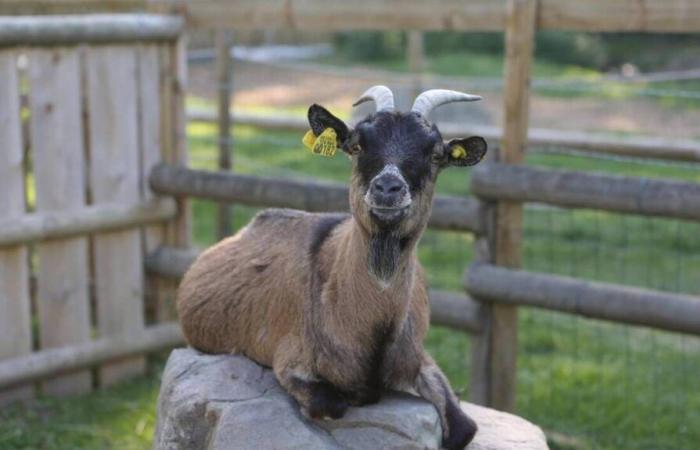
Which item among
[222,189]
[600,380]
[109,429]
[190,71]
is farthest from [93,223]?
[190,71]

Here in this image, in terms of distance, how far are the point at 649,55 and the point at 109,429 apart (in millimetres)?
17324

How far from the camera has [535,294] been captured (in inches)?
252

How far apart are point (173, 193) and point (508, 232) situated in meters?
2.57

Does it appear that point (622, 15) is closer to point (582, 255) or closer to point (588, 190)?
point (588, 190)

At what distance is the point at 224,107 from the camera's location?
30.5ft

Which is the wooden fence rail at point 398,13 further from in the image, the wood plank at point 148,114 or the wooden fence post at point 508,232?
the wood plank at point 148,114

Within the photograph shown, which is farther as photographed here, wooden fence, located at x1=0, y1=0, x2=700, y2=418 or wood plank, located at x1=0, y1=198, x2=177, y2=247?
wood plank, located at x1=0, y1=198, x2=177, y2=247

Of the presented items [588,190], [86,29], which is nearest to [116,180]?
[86,29]

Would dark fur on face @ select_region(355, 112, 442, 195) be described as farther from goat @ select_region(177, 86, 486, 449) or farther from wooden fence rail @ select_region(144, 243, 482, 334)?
wooden fence rail @ select_region(144, 243, 482, 334)

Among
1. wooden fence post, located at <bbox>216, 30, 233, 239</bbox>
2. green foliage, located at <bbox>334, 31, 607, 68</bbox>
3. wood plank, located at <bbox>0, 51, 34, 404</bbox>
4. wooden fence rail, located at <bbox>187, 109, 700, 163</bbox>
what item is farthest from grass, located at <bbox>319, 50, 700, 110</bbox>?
wood plank, located at <bbox>0, 51, 34, 404</bbox>

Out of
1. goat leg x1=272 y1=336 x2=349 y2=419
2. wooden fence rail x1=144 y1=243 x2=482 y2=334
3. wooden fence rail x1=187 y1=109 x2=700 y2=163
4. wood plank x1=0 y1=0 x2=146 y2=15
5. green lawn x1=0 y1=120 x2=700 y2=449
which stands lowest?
green lawn x1=0 y1=120 x2=700 y2=449

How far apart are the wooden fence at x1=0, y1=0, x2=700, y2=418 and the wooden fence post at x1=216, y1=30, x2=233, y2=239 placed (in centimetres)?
82

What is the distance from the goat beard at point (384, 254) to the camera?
14.3ft

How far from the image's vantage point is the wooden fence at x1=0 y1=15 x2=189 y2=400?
7.17 metres
